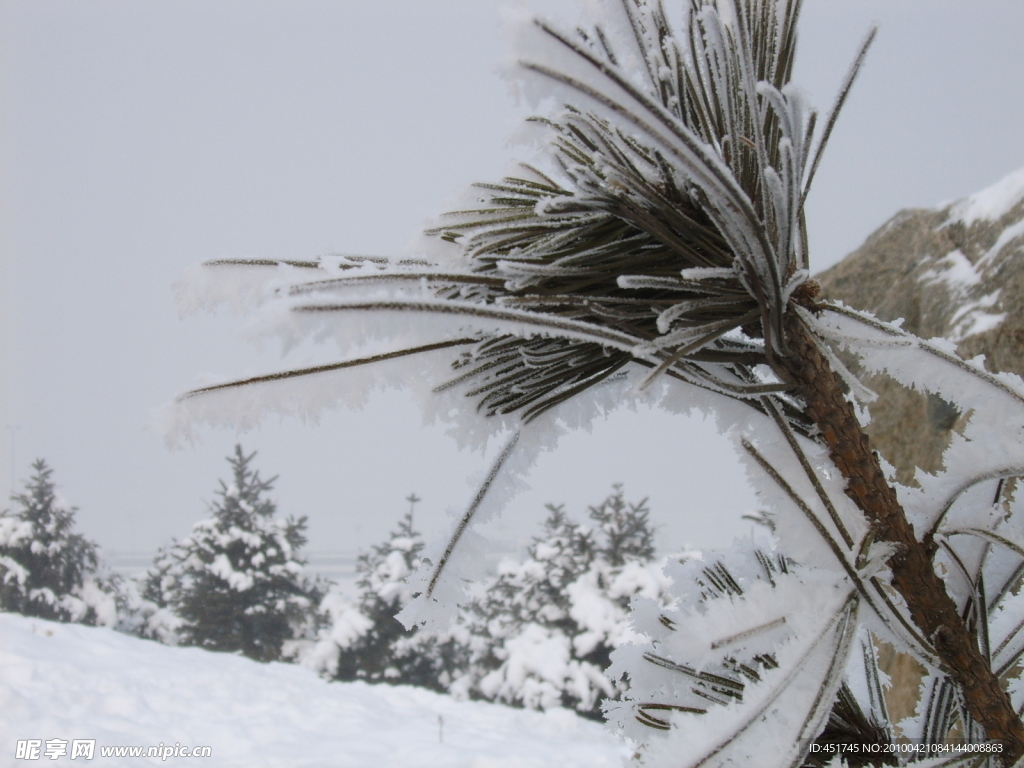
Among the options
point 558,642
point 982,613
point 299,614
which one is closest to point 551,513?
point 558,642

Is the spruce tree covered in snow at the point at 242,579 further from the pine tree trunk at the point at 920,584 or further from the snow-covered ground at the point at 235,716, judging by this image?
the pine tree trunk at the point at 920,584

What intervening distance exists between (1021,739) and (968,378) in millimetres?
272

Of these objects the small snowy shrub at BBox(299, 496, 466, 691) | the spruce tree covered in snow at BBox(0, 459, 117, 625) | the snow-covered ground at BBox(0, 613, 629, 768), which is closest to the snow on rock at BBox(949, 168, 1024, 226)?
the snow-covered ground at BBox(0, 613, 629, 768)

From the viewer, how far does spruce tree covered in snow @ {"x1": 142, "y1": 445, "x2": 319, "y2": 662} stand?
39.9ft

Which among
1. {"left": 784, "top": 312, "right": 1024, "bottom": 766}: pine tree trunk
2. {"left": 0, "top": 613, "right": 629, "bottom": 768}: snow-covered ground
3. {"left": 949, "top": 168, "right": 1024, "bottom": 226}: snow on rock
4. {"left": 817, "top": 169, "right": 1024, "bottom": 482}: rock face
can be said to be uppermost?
{"left": 949, "top": 168, "right": 1024, "bottom": 226}: snow on rock

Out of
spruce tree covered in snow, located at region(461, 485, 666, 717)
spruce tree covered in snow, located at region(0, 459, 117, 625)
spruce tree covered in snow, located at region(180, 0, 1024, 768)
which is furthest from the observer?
spruce tree covered in snow, located at region(0, 459, 117, 625)

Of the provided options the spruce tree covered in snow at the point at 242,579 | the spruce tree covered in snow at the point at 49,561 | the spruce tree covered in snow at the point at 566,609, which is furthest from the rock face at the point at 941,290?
the spruce tree covered in snow at the point at 49,561

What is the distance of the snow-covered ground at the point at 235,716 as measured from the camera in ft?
12.5

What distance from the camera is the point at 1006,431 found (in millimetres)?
510

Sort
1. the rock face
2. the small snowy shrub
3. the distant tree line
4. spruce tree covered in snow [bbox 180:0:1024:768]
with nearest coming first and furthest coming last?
spruce tree covered in snow [bbox 180:0:1024:768], the rock face, the distant tree line, the small snowy shrub

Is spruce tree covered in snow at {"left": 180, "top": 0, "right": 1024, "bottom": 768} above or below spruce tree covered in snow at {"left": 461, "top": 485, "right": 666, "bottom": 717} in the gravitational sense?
above

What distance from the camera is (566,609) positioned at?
9.40 metres

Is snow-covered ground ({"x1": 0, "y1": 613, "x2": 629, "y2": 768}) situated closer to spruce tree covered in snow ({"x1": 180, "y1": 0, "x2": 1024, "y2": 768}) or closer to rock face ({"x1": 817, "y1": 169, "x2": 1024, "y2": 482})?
rock face ({"x1": 817, "y1": 169, "x2": 1024, "y2": 482})

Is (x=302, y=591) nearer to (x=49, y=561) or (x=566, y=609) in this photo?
(x=49, y=561)
